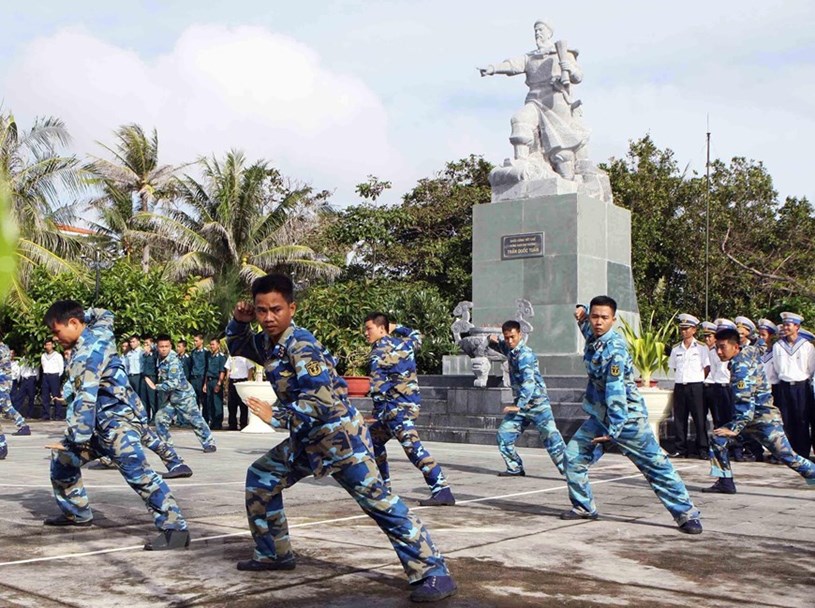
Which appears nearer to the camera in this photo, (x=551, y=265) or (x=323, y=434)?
(x=323, y=434)

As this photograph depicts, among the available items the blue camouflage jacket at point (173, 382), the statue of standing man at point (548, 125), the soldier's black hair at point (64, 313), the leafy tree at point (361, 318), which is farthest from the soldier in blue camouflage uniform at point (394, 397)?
the leafy tree at point (361, 318)

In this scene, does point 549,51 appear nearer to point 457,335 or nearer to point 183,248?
point 457,335

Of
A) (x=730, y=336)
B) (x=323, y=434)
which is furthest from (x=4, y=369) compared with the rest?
(x=323, y=434)

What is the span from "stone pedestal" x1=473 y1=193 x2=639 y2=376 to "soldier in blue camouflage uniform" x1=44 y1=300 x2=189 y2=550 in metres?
10.5

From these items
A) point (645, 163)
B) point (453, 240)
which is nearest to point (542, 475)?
point (453, 240)

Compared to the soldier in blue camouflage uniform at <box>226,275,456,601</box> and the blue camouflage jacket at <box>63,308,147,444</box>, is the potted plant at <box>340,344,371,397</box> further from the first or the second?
the soldier in blue camouflage uniform at <box>226,275,456,601</box>

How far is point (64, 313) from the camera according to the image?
6.22 metres

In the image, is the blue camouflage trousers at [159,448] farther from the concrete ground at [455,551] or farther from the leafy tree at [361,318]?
the leafy tree at [361,318]

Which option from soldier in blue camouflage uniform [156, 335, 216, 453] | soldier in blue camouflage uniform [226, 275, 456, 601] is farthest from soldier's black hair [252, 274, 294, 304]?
soldier in blue camouflage uniform [156, 335, 216, 453]

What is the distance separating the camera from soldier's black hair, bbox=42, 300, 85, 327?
6.21 metres

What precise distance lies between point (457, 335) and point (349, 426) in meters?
11.5

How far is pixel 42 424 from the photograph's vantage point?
19.8 m

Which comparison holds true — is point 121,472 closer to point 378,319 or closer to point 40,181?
point 378,319

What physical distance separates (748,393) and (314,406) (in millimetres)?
5415
